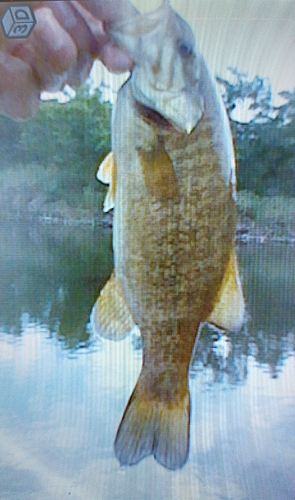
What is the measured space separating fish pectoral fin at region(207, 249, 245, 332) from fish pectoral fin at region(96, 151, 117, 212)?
1.24 feet

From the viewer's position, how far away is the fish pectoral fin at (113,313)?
48.1 inches

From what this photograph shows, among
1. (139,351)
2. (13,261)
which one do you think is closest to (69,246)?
(13,261)

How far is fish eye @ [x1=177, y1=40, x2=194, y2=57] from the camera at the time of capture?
1.14 m

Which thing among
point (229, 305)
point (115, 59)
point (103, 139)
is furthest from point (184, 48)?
point (229, 305)

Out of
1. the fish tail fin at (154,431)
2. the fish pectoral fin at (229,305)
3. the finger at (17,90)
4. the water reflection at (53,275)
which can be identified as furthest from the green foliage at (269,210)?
the finger at (17,90)

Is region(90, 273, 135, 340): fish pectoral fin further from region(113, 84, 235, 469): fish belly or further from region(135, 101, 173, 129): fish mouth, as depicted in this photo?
region(135, 101, 173, 129): fish mouth

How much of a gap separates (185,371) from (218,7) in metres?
0.98

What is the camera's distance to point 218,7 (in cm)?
116

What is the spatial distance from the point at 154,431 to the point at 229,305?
403mm

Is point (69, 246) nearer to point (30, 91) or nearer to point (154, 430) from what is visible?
point (30, 91)

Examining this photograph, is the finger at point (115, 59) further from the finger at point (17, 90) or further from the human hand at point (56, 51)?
the finger at point (17, 90)

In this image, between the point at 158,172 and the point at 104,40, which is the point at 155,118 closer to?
the point at 158,172

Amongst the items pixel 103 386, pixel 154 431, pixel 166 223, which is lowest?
pixel 154 431

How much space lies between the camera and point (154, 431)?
3.96 feet
